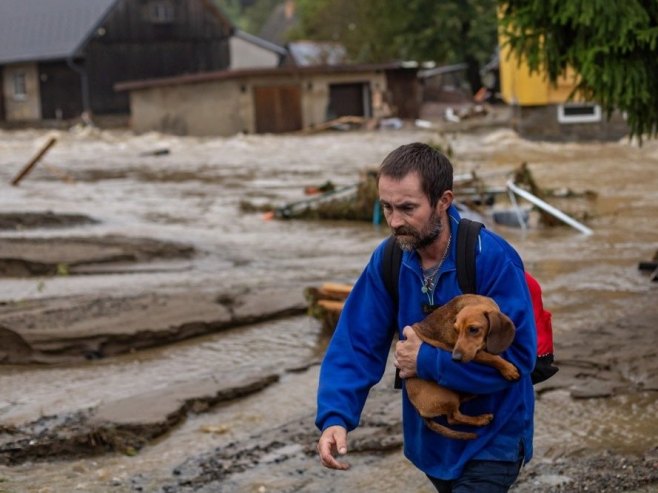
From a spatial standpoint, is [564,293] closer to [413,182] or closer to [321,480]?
[321,480]

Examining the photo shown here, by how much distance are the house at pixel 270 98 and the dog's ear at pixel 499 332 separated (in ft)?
129

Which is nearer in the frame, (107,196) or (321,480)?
(321,480)

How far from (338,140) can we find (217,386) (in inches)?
1217

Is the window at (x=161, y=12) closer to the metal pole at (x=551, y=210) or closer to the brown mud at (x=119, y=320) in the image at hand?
the metal pole at (x=551, y=210)

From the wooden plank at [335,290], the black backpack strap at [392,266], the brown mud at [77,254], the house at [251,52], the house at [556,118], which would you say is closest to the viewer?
the black backpack strap at [392,266]

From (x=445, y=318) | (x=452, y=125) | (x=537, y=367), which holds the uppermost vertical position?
(x=445, y=318)

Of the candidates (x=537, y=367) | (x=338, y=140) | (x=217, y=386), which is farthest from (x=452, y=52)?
(x=537, y=367)

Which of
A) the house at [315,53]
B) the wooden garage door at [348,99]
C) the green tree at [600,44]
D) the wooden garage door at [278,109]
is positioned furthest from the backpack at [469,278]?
the house at [315,53]

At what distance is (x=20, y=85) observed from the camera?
190ft

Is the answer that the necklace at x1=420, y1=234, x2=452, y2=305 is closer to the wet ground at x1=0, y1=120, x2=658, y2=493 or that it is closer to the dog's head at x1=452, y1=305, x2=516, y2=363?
the dog's head at x1=452, y1=305, x2=516, y2=363

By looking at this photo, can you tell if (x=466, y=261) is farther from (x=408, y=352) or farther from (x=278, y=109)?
(x=278, y=109)

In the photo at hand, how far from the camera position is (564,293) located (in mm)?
11203

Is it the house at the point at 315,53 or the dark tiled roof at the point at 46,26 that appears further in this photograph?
the house at the point at 315,53

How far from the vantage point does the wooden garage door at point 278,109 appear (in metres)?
43.5
